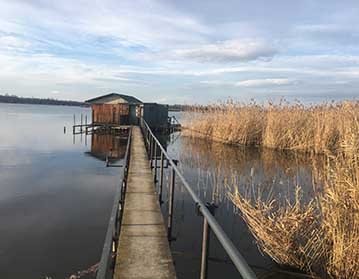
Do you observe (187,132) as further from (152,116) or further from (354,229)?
(354,229)

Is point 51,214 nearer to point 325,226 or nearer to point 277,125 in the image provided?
point 325,226

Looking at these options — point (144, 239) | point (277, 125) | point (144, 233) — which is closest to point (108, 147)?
point (277, 125)

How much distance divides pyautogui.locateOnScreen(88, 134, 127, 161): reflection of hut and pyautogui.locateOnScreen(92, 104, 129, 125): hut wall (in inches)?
101

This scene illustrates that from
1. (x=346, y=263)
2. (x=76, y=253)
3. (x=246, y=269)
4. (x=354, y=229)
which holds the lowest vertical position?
(x=76, y=253)

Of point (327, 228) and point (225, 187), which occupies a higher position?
point (327, 228)

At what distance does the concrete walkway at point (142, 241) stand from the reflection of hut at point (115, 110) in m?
26.4

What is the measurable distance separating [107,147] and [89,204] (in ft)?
47.7

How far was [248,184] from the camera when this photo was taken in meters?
12.3

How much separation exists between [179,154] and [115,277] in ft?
53.7

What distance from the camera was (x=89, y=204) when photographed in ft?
34.7

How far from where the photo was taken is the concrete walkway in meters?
4.34

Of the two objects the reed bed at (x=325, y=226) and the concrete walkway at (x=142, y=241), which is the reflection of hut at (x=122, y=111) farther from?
the reed bed at (x=325, y=226)

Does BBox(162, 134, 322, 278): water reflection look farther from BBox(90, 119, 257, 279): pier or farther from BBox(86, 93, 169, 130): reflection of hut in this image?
BBox(86, 93, 169, 130): reflection of hut

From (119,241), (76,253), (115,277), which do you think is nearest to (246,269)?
(115,277)
